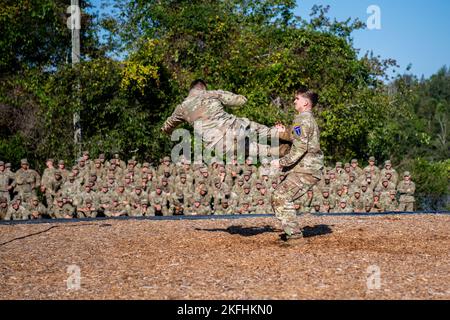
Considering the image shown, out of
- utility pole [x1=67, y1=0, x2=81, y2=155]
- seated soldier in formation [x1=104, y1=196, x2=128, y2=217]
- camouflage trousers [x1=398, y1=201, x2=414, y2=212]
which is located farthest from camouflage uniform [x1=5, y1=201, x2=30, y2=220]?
camouflage trousers [x1=398, y1=201, x2=414, y2=212]

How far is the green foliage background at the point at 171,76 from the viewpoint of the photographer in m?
21.0

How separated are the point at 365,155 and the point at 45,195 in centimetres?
1247

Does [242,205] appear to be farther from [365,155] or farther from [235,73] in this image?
[365,155]

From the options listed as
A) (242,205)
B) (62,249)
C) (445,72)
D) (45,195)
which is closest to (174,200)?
(242,205)

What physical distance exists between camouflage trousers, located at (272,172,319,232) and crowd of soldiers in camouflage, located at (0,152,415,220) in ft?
24.0

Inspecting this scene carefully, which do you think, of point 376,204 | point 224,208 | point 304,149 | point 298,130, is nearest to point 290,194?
point 304,149

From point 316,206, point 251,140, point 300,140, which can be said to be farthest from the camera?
point 316,206

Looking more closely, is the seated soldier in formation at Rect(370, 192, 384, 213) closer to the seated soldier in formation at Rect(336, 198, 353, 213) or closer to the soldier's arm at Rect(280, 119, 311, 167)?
the seated soldier in formation at Rect(336, 198, 353, 213)

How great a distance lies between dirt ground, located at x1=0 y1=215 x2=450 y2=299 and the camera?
670 centimetres

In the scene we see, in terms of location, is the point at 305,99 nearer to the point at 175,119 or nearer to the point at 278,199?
the point at 278,199

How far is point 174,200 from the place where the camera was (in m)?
17.1

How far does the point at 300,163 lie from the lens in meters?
9.23

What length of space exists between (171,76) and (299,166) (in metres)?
13.3
